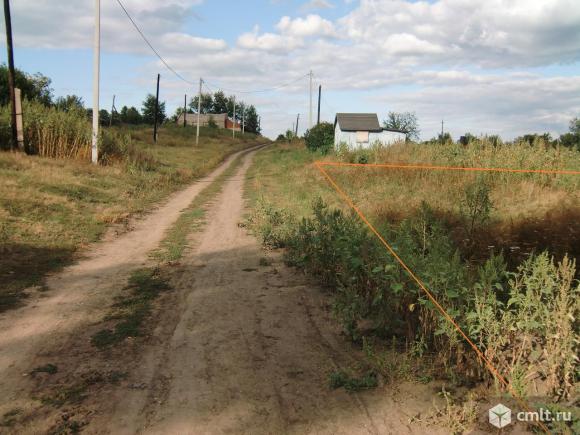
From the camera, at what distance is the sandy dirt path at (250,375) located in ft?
10.2

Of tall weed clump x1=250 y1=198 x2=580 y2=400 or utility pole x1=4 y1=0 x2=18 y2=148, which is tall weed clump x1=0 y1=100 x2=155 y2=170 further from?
tall weed clump x1=250 y1=198 x2=580 y2=400

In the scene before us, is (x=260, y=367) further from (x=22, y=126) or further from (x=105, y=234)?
(x=22, y=126)

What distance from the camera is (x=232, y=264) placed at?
7.22 metres

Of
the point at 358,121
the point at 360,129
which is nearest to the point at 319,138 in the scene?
the point at 360,129

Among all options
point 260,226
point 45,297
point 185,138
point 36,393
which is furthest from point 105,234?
point 185,138

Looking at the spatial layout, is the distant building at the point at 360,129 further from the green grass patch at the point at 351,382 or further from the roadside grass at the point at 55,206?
the green grass patch at the point at 351,382

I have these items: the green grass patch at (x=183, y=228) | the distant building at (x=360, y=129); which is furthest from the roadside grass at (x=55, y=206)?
the distant building at (x=360, y=129)

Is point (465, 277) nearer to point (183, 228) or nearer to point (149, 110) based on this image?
Answer: point (183, 228)

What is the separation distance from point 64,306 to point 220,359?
2.36 meters

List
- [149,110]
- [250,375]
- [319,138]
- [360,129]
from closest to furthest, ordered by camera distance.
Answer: [250,375]
[319,138]
[360,129]
[149,110]

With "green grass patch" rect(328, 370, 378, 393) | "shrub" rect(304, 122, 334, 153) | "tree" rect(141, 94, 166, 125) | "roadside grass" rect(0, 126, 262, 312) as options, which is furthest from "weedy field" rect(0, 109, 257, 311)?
"tree" rect(141, 94, 166, 125)

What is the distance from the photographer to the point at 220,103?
391 feet

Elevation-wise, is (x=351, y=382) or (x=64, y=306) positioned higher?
(x=351, y=382)

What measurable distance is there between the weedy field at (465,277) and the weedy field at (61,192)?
3522 millimetres
